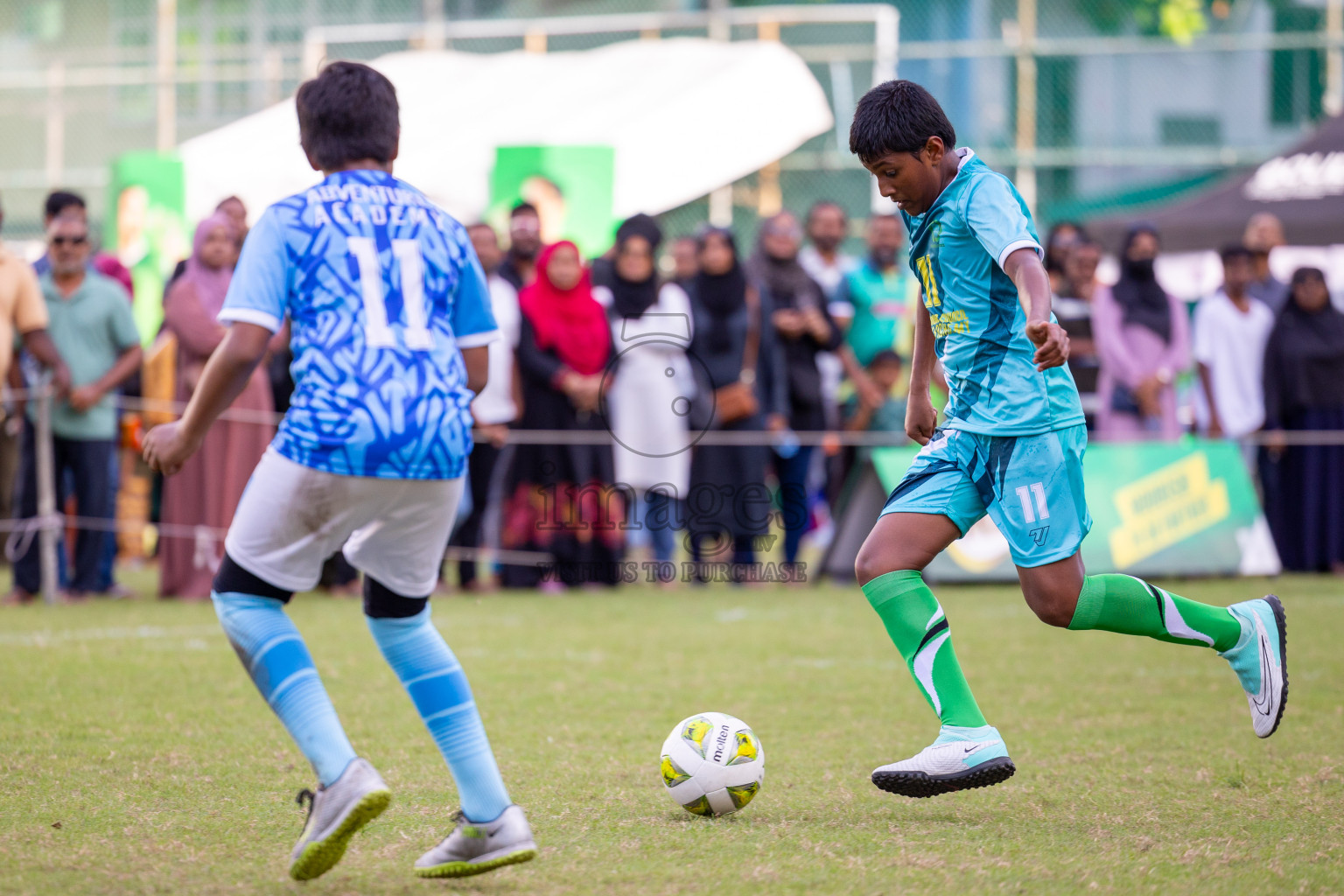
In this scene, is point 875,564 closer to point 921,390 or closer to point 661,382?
point 921,390

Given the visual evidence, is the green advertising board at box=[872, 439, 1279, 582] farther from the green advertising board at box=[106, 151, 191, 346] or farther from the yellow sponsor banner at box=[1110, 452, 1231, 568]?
the green advertising board at box=[106, 151, 191, 346]

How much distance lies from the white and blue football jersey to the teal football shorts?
1696 mm

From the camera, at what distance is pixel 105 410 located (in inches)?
400

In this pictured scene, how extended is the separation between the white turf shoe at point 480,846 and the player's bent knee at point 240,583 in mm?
687

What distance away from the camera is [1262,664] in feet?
15.5

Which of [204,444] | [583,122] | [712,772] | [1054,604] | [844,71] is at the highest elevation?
[844,71]

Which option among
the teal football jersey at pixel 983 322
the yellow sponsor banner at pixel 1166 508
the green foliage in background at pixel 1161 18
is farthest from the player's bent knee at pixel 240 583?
the green foliage in background at pixel 1161 18

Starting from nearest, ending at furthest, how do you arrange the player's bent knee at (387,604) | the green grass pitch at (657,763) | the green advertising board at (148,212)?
the player's bent knee at (387,604), the green grass pitch at (657,763), the green advertising board at (148,212)

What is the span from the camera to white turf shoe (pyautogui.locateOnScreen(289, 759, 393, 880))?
134 inches

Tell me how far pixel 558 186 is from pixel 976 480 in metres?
13.9

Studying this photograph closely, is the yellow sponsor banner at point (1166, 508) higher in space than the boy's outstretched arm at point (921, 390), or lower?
lower

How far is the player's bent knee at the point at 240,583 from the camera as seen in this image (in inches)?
142

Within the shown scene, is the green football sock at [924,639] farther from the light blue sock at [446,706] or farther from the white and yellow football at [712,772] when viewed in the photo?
the light blue sock at [446,706]

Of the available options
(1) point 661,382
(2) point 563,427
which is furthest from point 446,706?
(1) point 661,382
